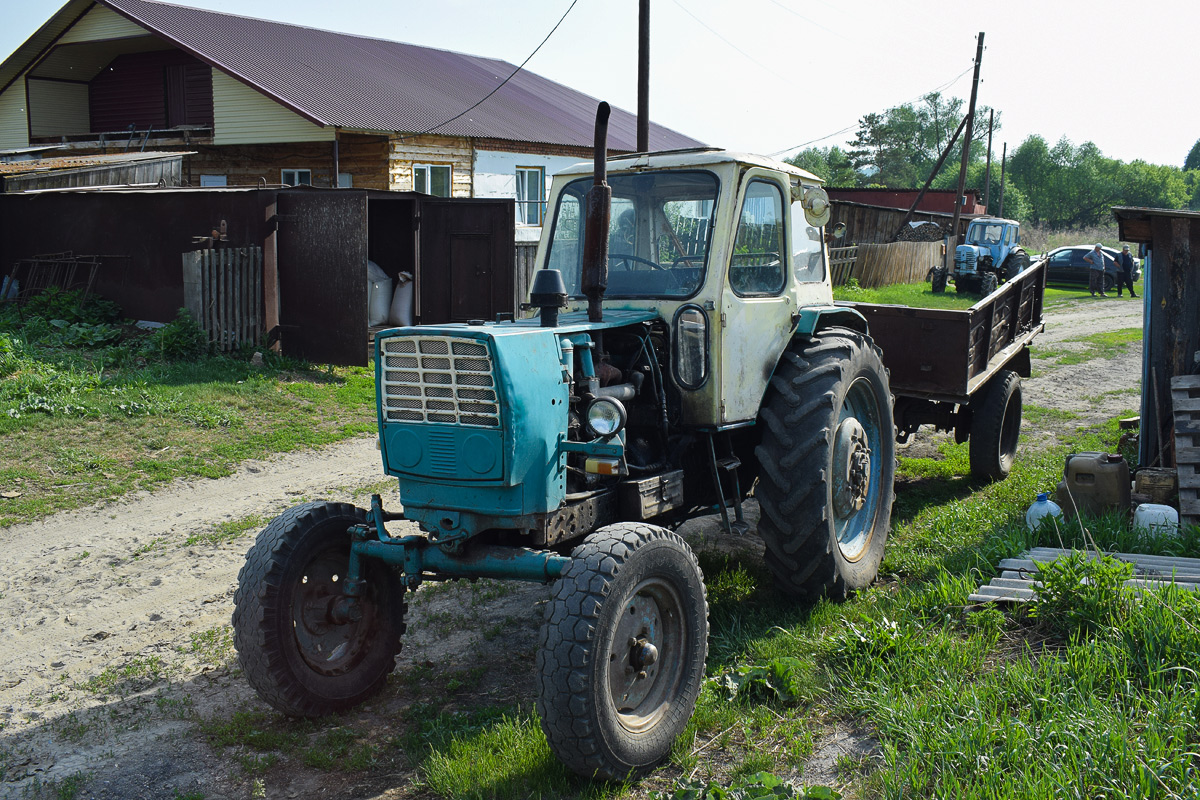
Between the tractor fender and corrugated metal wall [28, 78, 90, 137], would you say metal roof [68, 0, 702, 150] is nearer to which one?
corrugated metal wall [28, 78, 90, 137]

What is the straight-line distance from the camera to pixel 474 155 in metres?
21.3

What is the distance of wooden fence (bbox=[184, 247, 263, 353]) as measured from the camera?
38.7ft

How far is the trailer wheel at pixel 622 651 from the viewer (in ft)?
11.2

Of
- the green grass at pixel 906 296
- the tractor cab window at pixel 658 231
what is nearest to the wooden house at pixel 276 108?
the green grass at pixel 906 296

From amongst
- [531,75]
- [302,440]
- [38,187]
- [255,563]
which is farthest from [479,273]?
[531,75]

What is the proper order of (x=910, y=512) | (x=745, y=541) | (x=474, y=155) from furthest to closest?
1. (x=474, y=155)
2. (x=910, y=512)
3. (x=745, y=541)

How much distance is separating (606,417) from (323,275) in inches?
348

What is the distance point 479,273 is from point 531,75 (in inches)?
719

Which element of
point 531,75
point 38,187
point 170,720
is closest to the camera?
point 170,720

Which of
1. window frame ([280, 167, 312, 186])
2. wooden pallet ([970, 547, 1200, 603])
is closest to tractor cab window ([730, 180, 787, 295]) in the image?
wooden pallet ([970, 547, 1200, 603])

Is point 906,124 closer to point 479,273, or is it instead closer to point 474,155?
point 474,155

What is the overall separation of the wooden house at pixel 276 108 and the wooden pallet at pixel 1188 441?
15258 millimetres

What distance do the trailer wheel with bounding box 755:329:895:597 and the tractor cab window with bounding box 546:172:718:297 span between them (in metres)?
0.80

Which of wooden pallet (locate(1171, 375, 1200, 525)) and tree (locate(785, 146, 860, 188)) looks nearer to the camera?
wooden pallet (locate(1171, 375, 1200, 525))
